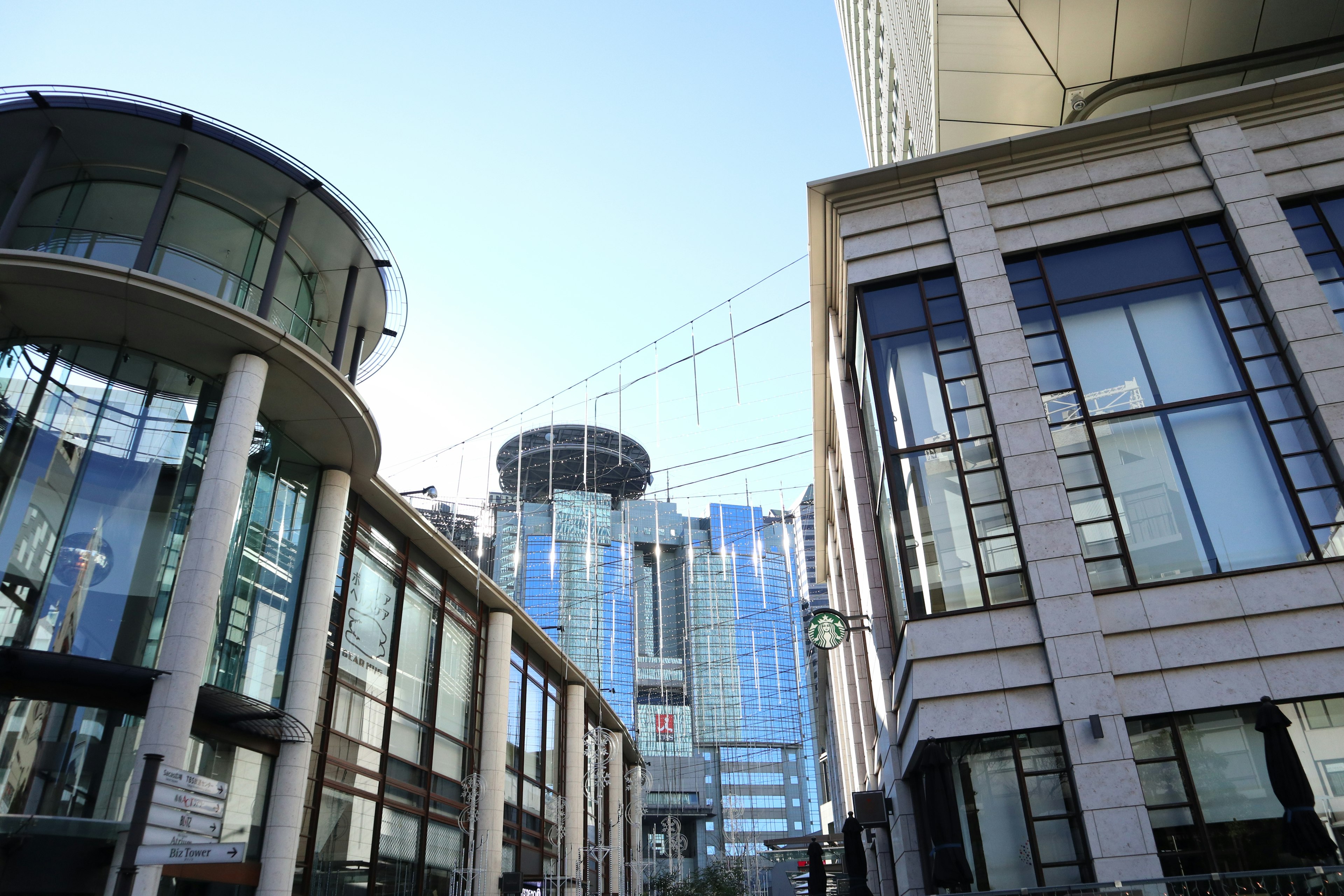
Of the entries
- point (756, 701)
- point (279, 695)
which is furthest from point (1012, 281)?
point (756, 701)

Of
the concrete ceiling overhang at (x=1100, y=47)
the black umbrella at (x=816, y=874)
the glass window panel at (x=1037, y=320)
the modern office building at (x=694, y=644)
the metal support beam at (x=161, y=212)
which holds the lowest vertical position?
the black umbrella at (x=816, y=874)

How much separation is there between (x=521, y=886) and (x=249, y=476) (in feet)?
60.9

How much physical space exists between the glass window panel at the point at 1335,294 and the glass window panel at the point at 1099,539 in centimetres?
560

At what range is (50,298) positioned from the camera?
14.2 m

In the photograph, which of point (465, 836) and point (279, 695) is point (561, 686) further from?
point (279, 695)

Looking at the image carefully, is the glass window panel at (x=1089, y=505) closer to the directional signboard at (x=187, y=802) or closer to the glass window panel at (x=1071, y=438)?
the glass window panel at (x=1071, y=438)

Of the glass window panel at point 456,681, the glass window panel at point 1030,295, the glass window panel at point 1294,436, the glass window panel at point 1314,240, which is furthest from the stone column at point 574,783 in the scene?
Result: the glass window panel at point 1314,240

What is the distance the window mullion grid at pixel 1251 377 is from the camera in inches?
525

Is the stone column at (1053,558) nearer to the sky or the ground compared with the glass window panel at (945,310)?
nearer to the ground

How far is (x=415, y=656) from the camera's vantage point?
2241cm

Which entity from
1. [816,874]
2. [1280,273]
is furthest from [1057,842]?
[1280,273]

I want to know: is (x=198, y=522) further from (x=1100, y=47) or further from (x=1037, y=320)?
(x=1100, y=47)

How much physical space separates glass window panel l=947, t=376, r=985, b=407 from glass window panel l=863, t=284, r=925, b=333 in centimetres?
142

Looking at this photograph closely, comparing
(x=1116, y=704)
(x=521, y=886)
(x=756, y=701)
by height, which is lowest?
(x=521, y=886)
